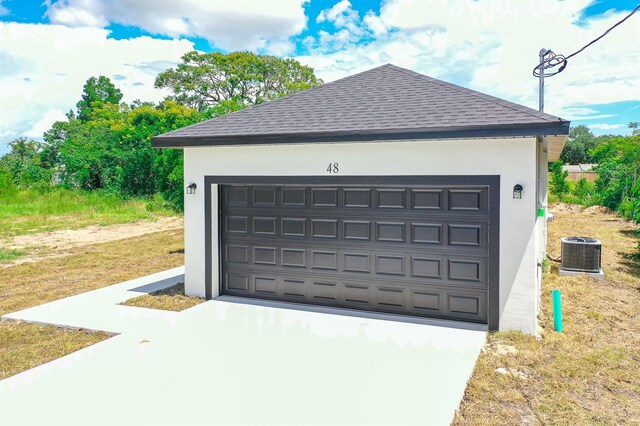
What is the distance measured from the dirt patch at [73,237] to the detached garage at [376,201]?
7.19 metres

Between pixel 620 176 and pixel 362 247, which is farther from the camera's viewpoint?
pixel 620 176

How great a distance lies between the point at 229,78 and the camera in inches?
1336

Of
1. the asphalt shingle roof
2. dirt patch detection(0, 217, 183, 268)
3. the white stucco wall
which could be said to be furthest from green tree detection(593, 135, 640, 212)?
dirt patch detection(0, 217, 183, 268)

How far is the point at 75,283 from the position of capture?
9039 mm

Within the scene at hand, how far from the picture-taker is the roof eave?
5266 mm

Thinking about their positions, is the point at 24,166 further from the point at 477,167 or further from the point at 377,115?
the point at 477,167

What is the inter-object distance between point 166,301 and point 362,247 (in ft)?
11.0

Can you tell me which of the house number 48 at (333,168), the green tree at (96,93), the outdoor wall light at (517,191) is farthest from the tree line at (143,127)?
the outdoor wall light at (517,191)

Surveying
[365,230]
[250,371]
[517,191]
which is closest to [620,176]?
[517,191]

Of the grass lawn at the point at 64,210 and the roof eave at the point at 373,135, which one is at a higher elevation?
the roof eave at the point at 373,135

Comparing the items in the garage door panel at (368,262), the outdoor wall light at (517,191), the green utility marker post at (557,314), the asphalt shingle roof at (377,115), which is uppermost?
the asphalt shingle roof at (377,115)

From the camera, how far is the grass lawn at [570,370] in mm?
3865

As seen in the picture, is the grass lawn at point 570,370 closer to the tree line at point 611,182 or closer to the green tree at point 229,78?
the tree line at point 611,182

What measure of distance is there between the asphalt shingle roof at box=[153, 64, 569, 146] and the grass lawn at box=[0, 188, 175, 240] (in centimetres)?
1217
